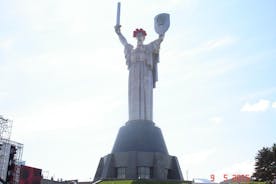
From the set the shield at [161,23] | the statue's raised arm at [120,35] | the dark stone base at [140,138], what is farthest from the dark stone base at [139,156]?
the shield at [161,23]

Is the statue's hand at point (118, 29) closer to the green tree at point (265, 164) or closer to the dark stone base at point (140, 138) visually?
the dark stone base at point (140, 138)

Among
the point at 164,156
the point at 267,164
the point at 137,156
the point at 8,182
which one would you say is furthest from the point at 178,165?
the point at 8,182

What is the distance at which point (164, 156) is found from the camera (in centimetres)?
3741

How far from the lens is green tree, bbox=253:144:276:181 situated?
4147 cm

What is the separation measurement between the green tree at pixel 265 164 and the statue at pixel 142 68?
41.6 feet

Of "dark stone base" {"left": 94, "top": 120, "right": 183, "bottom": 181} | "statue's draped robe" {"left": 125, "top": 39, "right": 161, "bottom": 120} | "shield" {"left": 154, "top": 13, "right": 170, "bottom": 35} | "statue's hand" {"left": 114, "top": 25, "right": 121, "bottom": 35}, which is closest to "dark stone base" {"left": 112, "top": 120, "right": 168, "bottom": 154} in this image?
"dark stone base" {"left": 94, "top": 120, "right": 183, "bottom": 181}

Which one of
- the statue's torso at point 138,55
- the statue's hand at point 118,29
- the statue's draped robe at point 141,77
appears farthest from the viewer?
the statue's hand at point 118,29

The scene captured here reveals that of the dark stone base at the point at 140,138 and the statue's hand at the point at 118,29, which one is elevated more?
the statue's hand at the point at 118,29

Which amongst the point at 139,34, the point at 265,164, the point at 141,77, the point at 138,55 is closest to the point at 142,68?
the point at 141,77

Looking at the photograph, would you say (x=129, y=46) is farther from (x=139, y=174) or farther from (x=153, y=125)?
(x=139, y=174)

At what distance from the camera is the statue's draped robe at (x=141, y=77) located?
40062 mm

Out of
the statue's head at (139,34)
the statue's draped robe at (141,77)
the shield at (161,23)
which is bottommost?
the statue's draped robe at (141,77)

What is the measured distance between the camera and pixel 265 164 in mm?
42250

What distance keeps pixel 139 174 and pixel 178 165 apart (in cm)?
456
